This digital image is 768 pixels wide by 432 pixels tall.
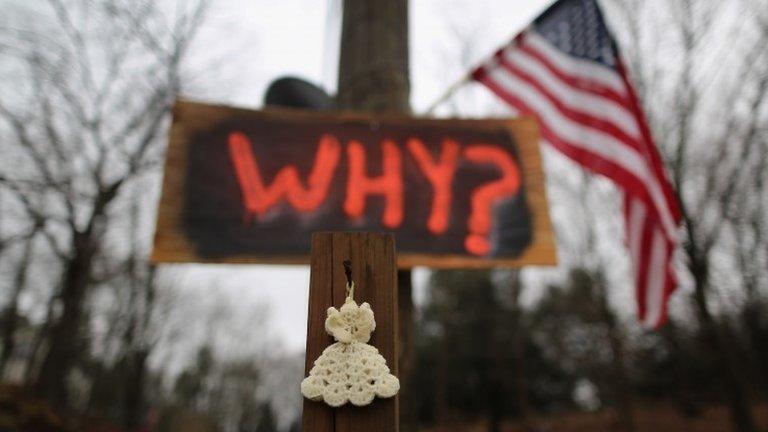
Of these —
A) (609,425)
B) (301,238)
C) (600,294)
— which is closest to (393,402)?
(301,238)

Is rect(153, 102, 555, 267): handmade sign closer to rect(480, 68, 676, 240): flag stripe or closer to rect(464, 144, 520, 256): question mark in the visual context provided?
rect(464, 144, 520, 256): question mark

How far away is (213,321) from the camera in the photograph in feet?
119

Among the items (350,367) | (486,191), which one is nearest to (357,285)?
(350,367)

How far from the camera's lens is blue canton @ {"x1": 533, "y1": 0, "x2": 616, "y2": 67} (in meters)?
3.09

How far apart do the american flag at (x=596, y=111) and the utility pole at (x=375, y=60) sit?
0.78 metres

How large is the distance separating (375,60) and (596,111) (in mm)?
1451

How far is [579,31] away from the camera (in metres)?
3.14

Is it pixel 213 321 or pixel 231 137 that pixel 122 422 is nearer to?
pixel 231 137

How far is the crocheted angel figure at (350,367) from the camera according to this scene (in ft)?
3.49

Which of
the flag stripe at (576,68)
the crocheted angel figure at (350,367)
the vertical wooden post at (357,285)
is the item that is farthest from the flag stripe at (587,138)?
the crocheted angel figure at (350,367)

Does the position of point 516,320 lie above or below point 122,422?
above

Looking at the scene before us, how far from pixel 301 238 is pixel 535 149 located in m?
1.31

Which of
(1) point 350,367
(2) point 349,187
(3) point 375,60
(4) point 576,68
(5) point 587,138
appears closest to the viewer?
(1) point 350,367

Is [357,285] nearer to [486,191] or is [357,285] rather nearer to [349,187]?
[349,187]
